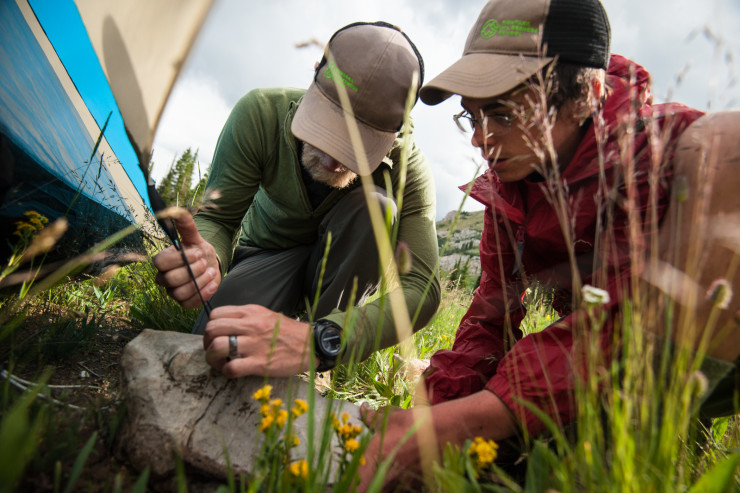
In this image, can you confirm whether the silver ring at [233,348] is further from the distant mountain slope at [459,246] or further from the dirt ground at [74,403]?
the distant mountain slope at [459,246]

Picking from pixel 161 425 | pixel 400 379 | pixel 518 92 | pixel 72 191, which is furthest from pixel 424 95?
pixel 72 191

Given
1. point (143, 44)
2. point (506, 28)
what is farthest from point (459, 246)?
point (143, 44)

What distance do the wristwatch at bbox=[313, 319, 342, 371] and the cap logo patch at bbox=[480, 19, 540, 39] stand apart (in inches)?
54.7

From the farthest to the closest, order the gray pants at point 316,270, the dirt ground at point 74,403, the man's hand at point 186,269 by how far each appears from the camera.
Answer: the gray pants at point 316,270
the man's hand at point 186,269
the dirt ground at point 74,403

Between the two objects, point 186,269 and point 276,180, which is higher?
point 276,180

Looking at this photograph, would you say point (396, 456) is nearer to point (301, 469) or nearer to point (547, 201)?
point (301, 469)

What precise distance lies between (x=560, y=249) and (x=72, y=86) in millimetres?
2646

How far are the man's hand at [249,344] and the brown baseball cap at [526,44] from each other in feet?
3.81

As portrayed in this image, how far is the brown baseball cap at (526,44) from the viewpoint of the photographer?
1.68 metres

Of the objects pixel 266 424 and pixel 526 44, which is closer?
pixel 266 424

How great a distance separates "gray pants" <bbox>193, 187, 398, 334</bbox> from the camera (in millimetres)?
2484

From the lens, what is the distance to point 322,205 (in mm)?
2588

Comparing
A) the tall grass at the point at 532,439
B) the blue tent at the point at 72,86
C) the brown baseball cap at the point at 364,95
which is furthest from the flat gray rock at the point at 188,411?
the brown baseball cap at the point at 364,95

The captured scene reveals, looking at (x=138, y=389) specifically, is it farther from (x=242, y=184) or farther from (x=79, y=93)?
(x=79, y=93)
